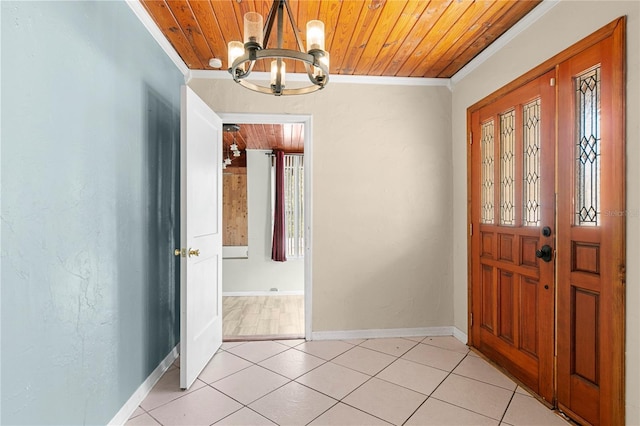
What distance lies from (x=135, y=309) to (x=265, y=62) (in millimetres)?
2159

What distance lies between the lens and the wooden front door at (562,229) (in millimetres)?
1601

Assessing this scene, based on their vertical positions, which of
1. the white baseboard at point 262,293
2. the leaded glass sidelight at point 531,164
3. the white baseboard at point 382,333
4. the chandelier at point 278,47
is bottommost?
the white baseboard at point 262,293

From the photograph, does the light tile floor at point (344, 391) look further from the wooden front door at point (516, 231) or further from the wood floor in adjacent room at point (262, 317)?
the wood floor in adjacent room at point (262, 317)

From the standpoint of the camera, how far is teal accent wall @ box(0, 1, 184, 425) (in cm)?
115

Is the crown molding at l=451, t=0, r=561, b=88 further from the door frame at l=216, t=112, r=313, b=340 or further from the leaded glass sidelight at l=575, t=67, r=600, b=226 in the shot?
the door frame at l=216, t=112, r=313, b=340

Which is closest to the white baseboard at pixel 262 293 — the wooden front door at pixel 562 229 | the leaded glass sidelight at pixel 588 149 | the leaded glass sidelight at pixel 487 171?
the wooden front door at pixel 562 229

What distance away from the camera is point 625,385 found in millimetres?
1544

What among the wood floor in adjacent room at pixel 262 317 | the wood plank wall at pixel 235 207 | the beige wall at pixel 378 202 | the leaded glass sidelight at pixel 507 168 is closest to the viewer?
the leaded glass sidelight at pixel 507 168

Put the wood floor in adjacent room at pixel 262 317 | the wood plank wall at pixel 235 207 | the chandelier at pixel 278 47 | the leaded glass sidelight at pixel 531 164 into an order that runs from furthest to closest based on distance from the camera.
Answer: the wood plank wall at pixel 235 207
the wood floor in adjacent room at pixel 262 317
the leaded glass sidelight at pixel 531 164
the chandelier at pixel 278 47

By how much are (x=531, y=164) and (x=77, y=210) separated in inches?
105

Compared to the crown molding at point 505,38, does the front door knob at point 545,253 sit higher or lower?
lower

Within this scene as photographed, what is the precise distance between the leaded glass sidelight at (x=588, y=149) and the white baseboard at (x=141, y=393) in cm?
278

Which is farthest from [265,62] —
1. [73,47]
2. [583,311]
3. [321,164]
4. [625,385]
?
[625,385]

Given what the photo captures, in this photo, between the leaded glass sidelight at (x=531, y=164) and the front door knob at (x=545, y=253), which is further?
the leaded glass sidelight at (x=531, y=164)
